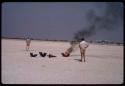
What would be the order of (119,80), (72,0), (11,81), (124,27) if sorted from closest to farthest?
1. (72,0)
2. (124,27)
3. (11,81)
4. (119,80)

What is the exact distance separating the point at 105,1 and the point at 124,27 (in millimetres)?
861

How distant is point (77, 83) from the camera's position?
848 cm

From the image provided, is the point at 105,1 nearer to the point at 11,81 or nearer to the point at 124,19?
the point at 124,19

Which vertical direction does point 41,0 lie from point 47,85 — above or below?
above

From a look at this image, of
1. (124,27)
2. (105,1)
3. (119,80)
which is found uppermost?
(105,1)

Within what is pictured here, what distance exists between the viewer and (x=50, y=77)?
9336mm

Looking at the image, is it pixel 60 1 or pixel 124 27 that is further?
pixel 124 27

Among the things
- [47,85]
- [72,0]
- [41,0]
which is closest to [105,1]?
[72,0]

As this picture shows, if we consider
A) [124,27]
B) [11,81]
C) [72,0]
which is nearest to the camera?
[72,0]

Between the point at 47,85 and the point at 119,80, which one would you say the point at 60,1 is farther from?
the point at 119,80

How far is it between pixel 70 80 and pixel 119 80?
1264 millimetres

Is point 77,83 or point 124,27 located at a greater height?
point 124,27

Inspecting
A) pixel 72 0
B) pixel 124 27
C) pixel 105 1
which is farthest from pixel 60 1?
pixel 124 27

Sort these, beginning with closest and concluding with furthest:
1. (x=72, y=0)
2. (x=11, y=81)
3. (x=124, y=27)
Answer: (x=72, y=0) < (x=124, y=27) < (x=11, y=81)
